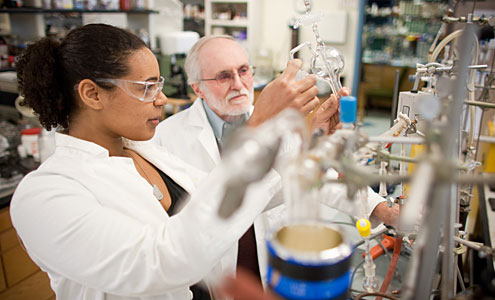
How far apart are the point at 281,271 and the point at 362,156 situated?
8.7 inches

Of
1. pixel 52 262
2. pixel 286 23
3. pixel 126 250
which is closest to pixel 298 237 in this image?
pixel 126 250

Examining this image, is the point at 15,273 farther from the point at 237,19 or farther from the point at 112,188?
the point at 237,19

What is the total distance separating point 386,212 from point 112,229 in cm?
73

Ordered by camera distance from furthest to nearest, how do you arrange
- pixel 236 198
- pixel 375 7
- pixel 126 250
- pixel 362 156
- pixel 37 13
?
pixel 375 7, pixel 37 13, pixel 126 250, pixel 362 156, pixel 236 198

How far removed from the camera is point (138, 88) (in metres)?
1.03

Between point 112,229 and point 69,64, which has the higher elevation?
point 69,64

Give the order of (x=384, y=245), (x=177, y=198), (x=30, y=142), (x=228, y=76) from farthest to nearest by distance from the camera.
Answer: (x=30, y=142)
(x=228, y=76)
(x=384, y=245)
(x=177, y=198)

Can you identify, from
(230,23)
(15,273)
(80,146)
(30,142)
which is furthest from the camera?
(230,23)

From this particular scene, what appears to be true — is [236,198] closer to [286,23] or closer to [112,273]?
[112,273]

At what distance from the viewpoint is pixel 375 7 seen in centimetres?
672

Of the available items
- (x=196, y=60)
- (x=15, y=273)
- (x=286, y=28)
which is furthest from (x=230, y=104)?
(x=286, y=28)

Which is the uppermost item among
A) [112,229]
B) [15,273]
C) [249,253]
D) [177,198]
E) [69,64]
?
[69,64]

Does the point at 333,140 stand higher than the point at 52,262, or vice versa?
the point at 333,140

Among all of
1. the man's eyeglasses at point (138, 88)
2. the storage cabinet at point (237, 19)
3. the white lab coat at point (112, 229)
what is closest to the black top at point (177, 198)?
the white lab coat at point (112, 229)
